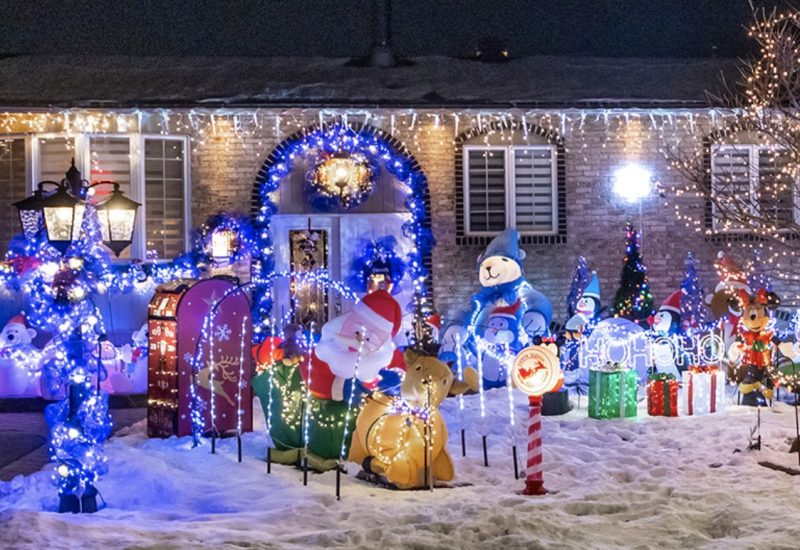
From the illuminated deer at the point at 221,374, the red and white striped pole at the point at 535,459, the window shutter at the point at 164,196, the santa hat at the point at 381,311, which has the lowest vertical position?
the red and white striped pole at the point at 535,459

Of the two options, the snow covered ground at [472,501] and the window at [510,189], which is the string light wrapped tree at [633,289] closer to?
the window at [510,189]

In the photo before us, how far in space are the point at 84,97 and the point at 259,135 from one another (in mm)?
2809

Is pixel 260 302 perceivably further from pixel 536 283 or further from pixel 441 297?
pixel 536 283

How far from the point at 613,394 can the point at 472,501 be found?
4344mm

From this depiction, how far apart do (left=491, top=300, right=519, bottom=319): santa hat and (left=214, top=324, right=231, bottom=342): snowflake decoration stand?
450cm

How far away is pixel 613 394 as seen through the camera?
1248cm

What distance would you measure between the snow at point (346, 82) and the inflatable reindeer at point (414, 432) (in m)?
7.55

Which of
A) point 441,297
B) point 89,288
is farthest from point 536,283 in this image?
point 89,288

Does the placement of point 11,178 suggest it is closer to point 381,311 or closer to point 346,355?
point 346,355

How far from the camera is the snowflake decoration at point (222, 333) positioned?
1178 centimetres

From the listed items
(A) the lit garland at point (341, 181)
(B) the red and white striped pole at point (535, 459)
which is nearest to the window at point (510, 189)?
(A) the lit garland at point (341, 181)

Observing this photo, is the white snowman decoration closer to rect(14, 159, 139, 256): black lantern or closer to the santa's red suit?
rect(14, 159, 139, 256): black lantern

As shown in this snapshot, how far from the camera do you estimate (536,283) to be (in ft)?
56.1

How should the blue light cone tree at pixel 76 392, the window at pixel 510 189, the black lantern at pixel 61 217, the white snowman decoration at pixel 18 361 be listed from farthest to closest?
the window at pixel 510 189, the white snowman decoration at pixel 18 361, the blue light cone tree at pixel 76 392, the black lantern at pixel 61 217
